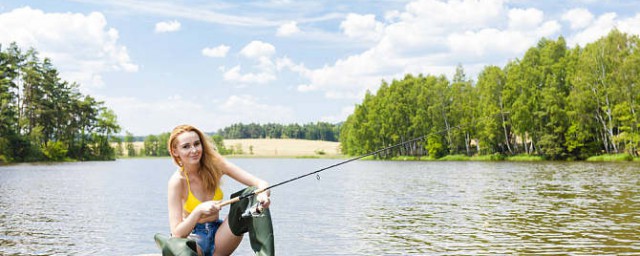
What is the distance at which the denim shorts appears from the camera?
19.7ft

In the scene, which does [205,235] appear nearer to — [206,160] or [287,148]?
[206,160]

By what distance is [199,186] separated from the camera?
608 centimetres

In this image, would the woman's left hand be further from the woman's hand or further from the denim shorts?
the denim shorts

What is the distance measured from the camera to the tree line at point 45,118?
252 feet

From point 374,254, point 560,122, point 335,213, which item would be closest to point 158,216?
point 335,213

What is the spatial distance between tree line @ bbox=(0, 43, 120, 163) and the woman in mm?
73882

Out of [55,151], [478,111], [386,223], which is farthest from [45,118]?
[386,223]

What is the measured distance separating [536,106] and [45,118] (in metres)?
66.5

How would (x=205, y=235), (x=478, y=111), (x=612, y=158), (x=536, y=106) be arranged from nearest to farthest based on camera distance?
(x=205, y=235) < (x=612, y=158) < (x=536, y=106) < (x=478, y=111)

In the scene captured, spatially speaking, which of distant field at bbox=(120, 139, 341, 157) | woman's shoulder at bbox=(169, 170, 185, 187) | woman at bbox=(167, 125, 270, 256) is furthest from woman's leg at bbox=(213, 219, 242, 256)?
A: distant field at bbox=(120, 139, 341, 157)

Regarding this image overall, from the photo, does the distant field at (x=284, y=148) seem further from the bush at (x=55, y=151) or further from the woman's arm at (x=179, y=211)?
the woman's arm at (x=179, y=211)

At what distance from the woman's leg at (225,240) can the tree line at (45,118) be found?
73949mm

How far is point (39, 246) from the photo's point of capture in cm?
1248

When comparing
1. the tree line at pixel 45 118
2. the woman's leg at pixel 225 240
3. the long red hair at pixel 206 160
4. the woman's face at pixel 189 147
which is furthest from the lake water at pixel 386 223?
the tree line at pixel 45 118
